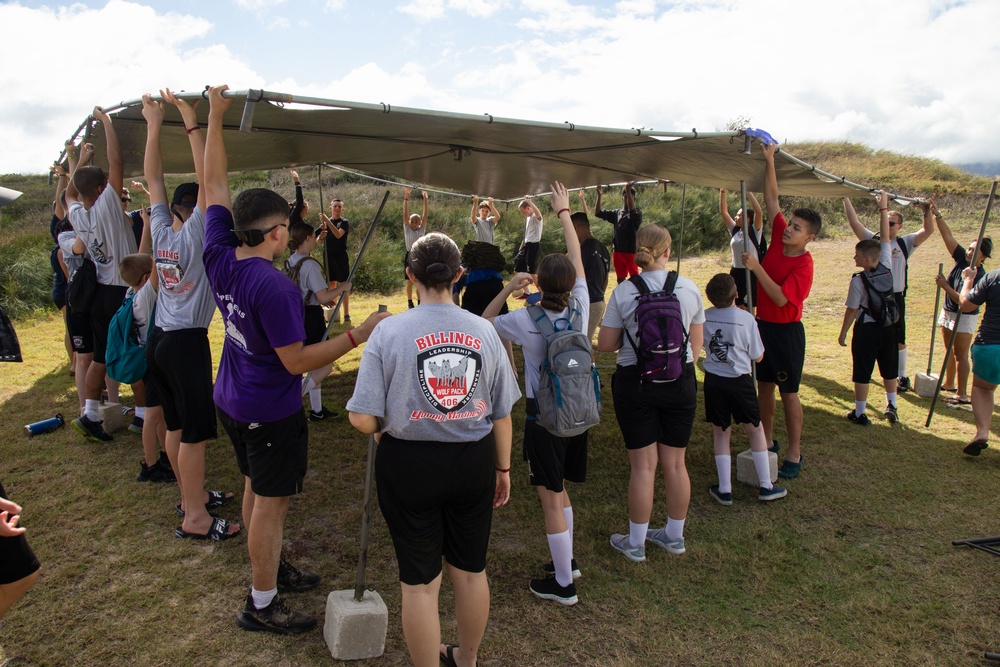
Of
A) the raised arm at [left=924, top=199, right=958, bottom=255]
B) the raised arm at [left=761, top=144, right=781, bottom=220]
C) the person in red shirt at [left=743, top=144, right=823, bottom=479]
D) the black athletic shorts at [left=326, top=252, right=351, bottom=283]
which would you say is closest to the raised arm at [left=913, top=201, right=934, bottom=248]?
the raised arm at [left=924, top=199, right=958, bottom=255]

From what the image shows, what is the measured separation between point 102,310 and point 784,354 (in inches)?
213

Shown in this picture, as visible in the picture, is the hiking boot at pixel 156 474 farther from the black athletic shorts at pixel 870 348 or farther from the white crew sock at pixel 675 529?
the black athletic shorts at pixel 870 348

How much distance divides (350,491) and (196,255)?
6.48ft

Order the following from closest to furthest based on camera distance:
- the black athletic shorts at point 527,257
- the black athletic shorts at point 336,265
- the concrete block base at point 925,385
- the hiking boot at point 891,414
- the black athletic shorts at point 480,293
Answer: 1. the black athletic shorts at point 480,293
2. the hiking boot at point 891,414
3. the concrete block base at point 925,385
4. the black athletic shorts at point 527,257
5. the black athletic shorts at point 336,265

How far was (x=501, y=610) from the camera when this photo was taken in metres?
3.17

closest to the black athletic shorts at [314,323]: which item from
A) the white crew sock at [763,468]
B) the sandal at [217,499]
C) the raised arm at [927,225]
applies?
the sandal at [217,499]

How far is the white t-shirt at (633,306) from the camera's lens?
11.3 ft

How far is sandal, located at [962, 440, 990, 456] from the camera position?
5.21m

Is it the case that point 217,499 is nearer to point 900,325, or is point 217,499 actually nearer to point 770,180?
point 770,180

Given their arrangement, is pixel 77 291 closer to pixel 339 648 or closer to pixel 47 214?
pixel 339 648

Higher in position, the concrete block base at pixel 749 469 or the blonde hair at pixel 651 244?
the blonde hair at pixel 651 244

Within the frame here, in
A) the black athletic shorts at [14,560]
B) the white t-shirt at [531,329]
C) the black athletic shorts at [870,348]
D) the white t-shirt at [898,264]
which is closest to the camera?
the black athletic shorts at [14,560]

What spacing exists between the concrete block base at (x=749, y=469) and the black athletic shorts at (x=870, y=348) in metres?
1.85

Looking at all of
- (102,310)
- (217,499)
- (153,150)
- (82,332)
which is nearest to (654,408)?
(217,499)
